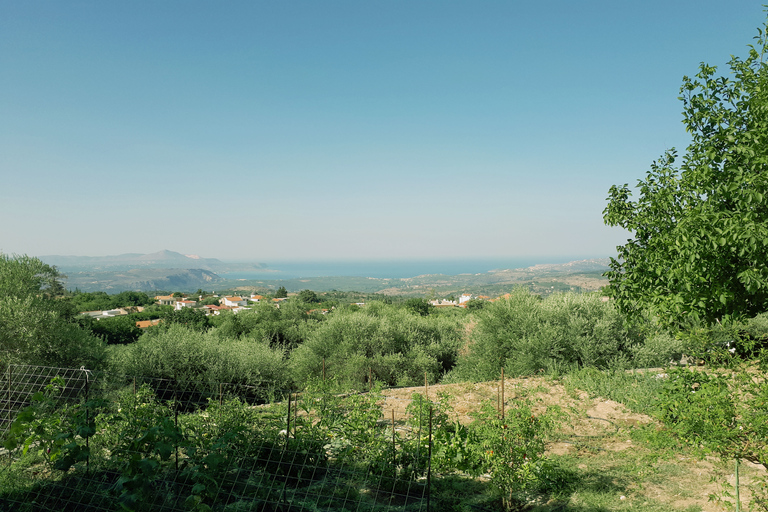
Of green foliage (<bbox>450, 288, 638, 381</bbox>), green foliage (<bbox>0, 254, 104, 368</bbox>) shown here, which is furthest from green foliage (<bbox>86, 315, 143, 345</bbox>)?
green foliage (<bbox>450, 288, 638, 381</bbox>)

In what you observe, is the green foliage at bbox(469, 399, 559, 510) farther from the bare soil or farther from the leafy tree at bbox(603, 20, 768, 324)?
the leafy tree at bbox(603, 20, 768, 324)

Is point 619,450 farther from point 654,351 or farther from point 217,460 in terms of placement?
point 654,351

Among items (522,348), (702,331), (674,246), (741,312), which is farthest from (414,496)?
(522,348)

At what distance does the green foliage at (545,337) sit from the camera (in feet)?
36.4

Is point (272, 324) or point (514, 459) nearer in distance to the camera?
point (514, 459)

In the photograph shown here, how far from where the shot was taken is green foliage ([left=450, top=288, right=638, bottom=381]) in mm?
11094

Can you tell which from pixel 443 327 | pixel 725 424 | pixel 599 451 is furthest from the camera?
pixel 443 327

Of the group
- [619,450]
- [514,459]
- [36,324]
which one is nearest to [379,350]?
[619,450]

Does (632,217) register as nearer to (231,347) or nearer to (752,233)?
(752,233)

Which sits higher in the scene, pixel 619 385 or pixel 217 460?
pixel 217 460

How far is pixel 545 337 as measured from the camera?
11.2m

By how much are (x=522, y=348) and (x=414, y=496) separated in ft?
27.4

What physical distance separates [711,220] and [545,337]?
7.46 metres

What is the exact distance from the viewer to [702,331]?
332 centimetres
